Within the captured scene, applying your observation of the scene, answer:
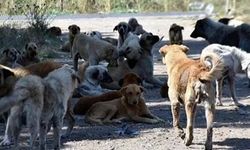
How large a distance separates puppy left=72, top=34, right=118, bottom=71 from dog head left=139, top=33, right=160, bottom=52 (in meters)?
0.63

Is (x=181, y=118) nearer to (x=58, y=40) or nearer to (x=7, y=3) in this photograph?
(x=58, y=40)

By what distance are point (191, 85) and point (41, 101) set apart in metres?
1.95

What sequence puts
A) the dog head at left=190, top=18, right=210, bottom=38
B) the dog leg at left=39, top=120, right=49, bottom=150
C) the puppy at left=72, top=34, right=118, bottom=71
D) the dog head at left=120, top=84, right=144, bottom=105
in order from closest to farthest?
1. the dog leg at left=39, top=120, right=49, bottom=150
2. the dog head at left=120, top=84, right=144, bottom=105
3. the puppy at left=72, top=34, right=118, bottom=71
4. the dog head at left=190, top=18, right=210, bottom=38

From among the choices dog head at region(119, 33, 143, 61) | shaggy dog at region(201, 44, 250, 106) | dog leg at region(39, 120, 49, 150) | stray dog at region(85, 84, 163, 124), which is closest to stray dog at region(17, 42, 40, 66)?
dog head at region(119, 33, 143, 61)

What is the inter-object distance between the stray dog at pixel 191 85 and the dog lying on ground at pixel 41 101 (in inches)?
53.4

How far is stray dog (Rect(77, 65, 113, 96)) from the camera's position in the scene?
13.3 metres

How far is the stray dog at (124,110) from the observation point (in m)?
10.8

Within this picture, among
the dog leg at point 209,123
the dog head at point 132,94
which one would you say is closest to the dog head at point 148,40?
the dog head at point 132,94

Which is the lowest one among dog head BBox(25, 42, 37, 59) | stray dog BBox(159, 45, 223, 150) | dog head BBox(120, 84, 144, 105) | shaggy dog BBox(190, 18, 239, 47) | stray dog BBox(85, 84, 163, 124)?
shaggy dog BBox(190, 18, 239, 47)

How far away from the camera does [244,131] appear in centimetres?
A: 1001

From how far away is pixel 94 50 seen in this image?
15.7 metres

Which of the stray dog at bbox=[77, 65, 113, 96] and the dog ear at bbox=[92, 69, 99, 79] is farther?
the dog ear at bbox=[92, 69, 99, 79]

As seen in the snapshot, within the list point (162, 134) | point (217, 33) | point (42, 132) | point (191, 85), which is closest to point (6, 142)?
point (42, 132)

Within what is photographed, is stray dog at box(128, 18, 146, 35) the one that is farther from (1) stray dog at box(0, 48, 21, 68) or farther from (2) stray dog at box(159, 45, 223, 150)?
(2) stray dog at box(159, 45, 223, 150)
